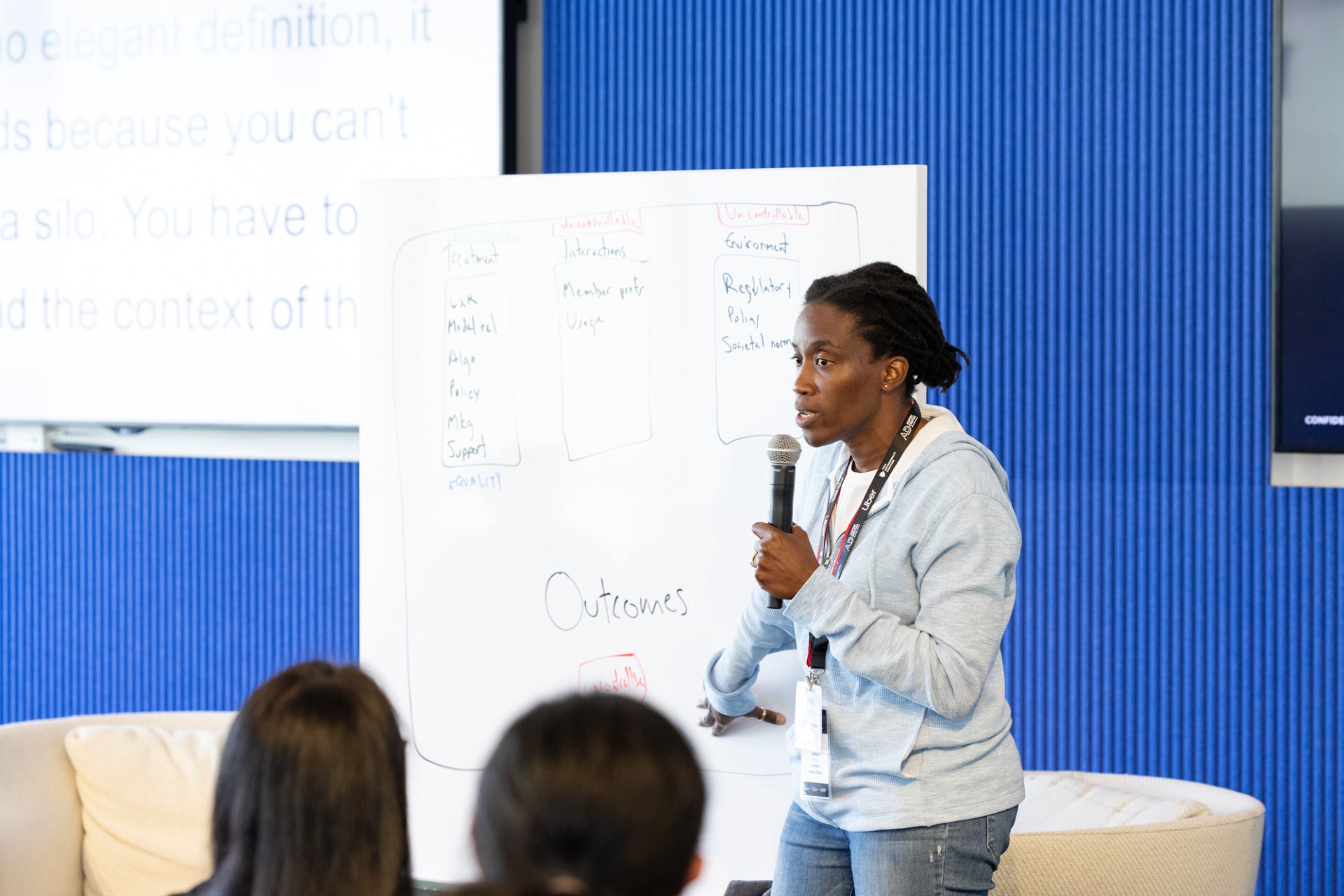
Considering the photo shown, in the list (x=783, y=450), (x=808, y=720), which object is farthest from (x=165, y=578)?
(x=808, y=720)

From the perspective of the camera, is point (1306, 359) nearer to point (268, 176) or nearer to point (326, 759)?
point (326, 759)

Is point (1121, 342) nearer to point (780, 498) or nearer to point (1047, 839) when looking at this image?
point (1047, 839)

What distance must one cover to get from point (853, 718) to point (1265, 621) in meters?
1.86

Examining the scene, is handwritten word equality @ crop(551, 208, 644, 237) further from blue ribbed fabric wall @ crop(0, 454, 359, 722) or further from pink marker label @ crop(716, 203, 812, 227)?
blue ribbed fabric wall @ crop(0, 454, 359, 722)

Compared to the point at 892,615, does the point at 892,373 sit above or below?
above

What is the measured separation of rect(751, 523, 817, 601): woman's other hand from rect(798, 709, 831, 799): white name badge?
0.22 metres

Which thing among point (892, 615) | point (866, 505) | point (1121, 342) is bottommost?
point (892, 615)

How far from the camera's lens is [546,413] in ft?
8.09

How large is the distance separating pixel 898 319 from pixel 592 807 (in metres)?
1.10

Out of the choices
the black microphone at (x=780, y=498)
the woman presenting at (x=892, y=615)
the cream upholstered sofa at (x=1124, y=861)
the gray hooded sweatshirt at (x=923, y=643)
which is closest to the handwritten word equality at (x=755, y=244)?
the woman presenting at (x=892, y=615)

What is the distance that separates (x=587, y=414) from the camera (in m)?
2.44

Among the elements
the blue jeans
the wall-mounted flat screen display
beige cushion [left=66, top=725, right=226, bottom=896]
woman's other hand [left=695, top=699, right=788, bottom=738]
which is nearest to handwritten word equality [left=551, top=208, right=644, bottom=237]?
woman's other hand [left=695, top=699, right=788, bottom=738]

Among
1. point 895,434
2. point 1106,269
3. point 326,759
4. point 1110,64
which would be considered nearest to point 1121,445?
point 1106,269

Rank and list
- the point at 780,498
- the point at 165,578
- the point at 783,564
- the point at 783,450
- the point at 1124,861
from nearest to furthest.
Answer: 1. the point at 783,564
2. the point at 780,498
3. the point at 783,450
4. the point at 1124,861
5. the point at 165,578
